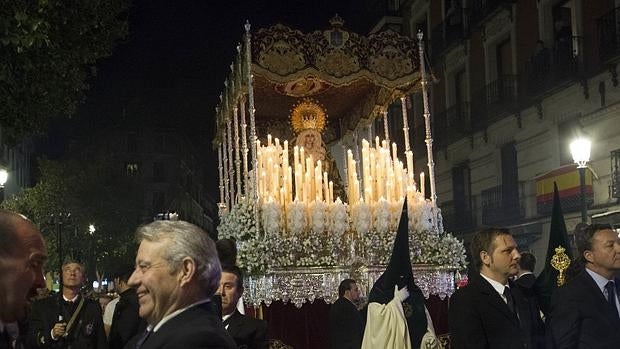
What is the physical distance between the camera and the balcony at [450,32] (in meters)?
28.6

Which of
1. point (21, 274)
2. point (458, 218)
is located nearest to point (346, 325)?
point (21, 274)

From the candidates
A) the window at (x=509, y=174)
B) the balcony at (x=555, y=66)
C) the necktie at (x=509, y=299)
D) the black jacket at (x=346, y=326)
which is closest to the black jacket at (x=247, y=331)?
the necktie at (x=509, y=299)

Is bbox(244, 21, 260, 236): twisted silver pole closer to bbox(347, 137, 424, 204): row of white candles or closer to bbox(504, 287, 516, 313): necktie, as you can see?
bbox(347, 137, 424, 204): row of white candles

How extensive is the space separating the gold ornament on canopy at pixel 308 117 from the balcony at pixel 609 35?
854cm

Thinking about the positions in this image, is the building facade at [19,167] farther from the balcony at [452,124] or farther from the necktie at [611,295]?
the necktie at [611,295]

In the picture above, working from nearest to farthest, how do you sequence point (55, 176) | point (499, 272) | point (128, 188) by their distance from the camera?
point (499, 272) < point (55, 176) < point (128, 188)

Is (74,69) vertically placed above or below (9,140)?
above

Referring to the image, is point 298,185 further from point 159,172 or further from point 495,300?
point 159,172

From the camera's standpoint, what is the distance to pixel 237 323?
5.56 meters

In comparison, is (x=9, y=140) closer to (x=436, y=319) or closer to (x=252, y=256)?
(x=252, y=256)

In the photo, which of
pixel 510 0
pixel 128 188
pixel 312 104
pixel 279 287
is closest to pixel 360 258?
pixel 279 287

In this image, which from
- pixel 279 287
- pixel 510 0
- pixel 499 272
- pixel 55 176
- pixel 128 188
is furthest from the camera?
pixel 128 188

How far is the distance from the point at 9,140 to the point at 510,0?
18.0 meters

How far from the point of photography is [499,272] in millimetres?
5469
